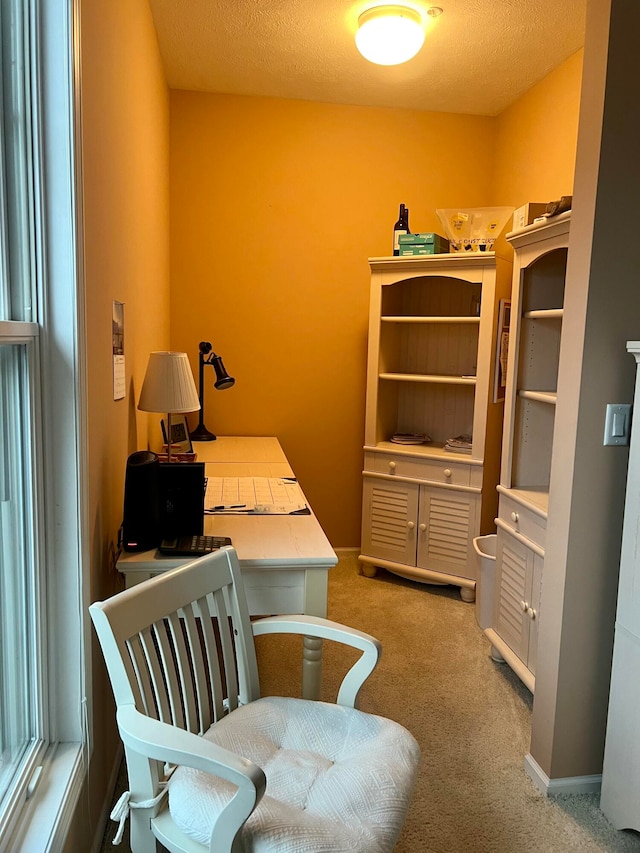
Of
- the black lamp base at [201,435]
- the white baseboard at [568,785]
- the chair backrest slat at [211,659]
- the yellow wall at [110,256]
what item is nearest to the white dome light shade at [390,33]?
the yellow wall at [110,256]

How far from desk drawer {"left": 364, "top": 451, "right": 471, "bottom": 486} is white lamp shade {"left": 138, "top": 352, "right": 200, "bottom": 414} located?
1588 mm

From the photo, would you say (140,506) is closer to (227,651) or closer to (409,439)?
(227,651)

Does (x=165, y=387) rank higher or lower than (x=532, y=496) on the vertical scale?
higher

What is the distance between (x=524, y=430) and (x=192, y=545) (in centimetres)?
149

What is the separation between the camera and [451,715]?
2.28 metres

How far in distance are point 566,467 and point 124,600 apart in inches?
49.2

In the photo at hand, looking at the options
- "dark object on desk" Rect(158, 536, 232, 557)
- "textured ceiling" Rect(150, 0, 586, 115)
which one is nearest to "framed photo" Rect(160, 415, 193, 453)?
"dark object on desk" Rect(158, 536, 232, 557)

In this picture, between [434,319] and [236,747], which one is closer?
[236,747]

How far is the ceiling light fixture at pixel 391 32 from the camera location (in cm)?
262

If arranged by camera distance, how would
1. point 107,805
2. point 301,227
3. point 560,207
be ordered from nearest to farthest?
point 107,805 < point 560,207 < point 301,227

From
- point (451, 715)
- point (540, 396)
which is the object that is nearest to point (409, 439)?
point (540, 396)

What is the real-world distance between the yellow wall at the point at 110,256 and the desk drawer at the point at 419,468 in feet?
4.60

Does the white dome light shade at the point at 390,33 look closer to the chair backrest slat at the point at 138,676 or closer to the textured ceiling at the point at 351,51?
the textured ceiling at the point at 351,51

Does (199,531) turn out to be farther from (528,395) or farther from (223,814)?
(528,395)
